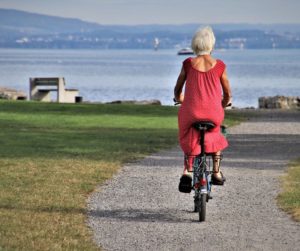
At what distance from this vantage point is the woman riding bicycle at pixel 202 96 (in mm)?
10672

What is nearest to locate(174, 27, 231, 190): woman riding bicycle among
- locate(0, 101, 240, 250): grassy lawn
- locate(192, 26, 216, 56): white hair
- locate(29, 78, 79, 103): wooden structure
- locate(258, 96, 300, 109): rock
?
locate(192, 26, 216, 56): white hair

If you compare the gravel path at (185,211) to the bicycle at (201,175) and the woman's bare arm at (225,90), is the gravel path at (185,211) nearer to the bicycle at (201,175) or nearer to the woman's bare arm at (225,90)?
the bicycle at (201,175)

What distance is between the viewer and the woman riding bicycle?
1067cm

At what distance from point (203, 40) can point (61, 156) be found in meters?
6.72

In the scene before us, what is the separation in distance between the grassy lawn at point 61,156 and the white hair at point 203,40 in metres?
1.98

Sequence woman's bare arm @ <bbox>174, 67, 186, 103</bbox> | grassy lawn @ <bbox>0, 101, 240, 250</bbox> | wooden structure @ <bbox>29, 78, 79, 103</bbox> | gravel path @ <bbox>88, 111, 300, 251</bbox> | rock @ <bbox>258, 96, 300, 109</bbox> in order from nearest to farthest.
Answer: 1. gravel path @ <bbox>88, 111, 300, 251</bbox>
2. grassy lawn @ <bbox>0, 101, 240, 250</bbox>
3. woman's bare arm @ <bbox>174, 67, 186, 103</bbox>
4. rock @ <bbox>258, 96, 300, 109</bbox>
5. wooden structure @ <bbox>29, 78, 79, 103</bbox>

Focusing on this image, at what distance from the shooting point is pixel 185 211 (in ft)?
37.7

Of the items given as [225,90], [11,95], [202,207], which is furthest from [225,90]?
[11,95]

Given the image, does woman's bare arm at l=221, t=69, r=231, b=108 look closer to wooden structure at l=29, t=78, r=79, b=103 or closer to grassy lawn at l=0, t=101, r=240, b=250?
grassy lawn at l=0, t=101, r=240, b=250

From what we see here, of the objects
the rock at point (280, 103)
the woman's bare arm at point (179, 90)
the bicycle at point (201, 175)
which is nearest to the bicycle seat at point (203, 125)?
the bicycle at point (201, 175)

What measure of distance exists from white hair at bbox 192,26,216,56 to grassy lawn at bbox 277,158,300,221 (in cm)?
187

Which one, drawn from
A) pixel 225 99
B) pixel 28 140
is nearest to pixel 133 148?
pixel 28 140

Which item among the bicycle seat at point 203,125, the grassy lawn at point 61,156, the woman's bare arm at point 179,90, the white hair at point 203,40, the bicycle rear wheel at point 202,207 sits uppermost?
the white hair at point 203,40

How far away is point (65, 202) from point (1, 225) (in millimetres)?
1671
